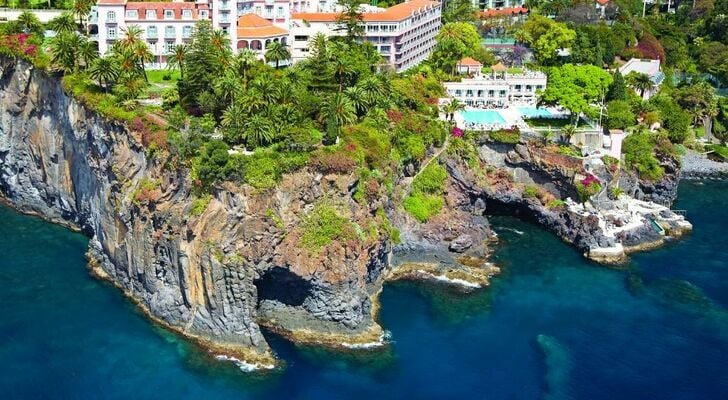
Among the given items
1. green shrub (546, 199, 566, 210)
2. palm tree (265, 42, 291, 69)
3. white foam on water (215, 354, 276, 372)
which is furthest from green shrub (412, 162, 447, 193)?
white foam on water (215, 354, 276, 372)

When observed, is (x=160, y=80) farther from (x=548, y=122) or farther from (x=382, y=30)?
(x=548, y=122)

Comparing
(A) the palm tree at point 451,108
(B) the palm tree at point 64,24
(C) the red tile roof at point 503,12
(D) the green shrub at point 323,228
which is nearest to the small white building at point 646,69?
(C) the red tile roof at point 503,12

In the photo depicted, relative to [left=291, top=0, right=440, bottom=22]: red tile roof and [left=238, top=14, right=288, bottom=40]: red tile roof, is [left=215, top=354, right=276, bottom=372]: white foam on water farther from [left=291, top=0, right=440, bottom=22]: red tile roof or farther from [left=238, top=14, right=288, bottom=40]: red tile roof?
[left=291, top=0, right=440, bottom=22]: red tile roof

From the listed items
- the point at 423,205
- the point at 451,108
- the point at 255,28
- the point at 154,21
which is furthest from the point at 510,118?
the point at 154,21

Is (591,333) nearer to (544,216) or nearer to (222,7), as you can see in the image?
(544,216)

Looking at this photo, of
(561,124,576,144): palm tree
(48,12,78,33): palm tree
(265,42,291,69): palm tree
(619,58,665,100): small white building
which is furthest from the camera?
(619,58,665,100): small white building

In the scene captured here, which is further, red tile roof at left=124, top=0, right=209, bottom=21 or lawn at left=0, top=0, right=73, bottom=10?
lawn at left=0, top=0, right=73, bottom=10
